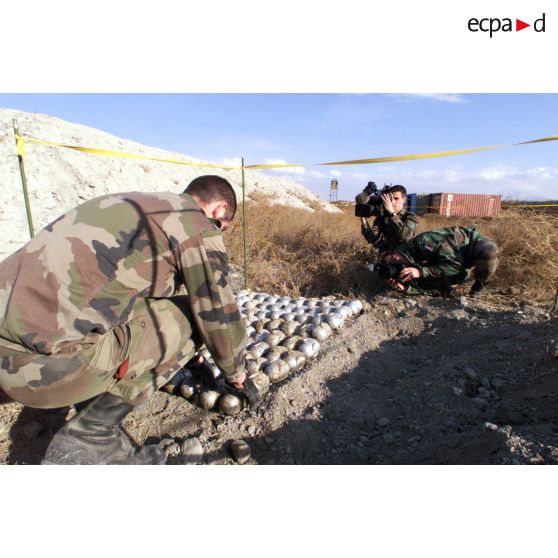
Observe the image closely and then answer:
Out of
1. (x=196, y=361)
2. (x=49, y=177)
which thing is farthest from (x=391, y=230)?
(x=49, y=177)

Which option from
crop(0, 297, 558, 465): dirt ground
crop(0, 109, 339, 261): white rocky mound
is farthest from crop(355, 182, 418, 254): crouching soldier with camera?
crop(0, 109, 339, 261): white rocky mound

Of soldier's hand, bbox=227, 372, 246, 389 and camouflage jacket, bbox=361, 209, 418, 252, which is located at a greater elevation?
camouflage jacket, bbox=361, 209, 418, 252

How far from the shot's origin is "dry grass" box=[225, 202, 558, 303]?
453 cm

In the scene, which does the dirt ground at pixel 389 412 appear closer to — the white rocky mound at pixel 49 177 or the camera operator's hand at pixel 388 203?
the camera operator's hand at pixel 388 203

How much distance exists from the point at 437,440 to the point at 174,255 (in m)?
1.68

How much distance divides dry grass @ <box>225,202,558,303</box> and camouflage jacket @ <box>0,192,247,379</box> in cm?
272

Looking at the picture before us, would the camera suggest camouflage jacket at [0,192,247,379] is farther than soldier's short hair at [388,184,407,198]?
No

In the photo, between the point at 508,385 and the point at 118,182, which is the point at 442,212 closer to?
the point at 118,182

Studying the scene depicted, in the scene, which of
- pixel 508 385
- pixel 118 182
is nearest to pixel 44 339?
pixel 508 385

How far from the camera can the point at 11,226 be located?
738 centimetres

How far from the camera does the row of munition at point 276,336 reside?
2455 millimetres

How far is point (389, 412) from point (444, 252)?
2369 millimetres

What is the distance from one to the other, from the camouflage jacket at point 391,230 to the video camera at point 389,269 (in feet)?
1.64

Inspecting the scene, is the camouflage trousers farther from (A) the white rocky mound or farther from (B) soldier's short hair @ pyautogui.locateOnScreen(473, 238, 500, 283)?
(A) the white rocky mound
